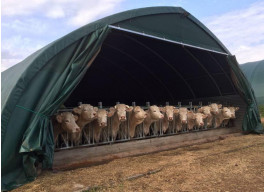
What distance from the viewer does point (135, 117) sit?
303 inches

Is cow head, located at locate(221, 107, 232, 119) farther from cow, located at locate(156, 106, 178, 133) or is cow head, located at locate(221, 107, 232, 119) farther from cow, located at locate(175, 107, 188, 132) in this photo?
cow, located at locate(156, 106, 178, 133)

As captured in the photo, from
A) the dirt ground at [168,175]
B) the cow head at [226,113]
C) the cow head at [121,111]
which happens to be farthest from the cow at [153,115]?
the cow head at [226,113]

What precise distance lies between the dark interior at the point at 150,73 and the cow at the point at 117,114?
3.39m

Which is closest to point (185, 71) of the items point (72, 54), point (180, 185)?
point (72, 54)

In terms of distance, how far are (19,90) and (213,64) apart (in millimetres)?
9250

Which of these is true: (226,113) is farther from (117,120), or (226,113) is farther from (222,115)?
(117,120)

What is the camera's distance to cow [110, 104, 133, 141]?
7029 mm

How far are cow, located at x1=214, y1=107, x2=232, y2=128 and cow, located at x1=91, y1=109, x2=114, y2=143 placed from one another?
5.67 m

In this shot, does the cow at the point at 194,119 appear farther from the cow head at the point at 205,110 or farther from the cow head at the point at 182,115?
the cow head at the point at 182,115

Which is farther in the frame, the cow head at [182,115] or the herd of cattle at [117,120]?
the cow head at [182,115]

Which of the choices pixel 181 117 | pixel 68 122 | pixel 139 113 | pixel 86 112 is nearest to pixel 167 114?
pixel 181 117

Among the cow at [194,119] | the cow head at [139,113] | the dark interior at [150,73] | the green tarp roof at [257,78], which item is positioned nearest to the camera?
the cow head at [139,113]

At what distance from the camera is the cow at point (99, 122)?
6.73 meters

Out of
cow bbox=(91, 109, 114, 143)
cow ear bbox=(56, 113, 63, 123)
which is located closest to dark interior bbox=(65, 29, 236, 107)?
cow bbox=(91, 109, 114, 143)
